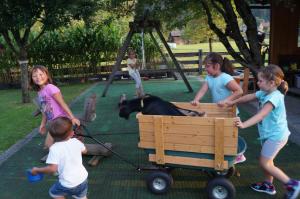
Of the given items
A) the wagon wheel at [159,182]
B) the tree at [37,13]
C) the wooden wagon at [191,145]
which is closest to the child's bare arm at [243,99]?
the wooden wagon at [191,145]

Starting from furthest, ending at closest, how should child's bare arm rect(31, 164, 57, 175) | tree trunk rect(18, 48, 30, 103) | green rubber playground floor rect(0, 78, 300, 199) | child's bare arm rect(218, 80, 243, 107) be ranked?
tree trunk rect(18, 48, 30, 103) < child's bare arm rect(218, 80, 243, 107) < green rubber playground floor rect(0, 78, 300, 199) < child's bare arm rect(31, 164, 57, 175)

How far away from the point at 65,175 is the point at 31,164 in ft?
7.90

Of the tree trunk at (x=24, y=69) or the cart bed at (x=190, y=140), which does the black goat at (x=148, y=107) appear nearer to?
the cart bed at (x=190, y=140)

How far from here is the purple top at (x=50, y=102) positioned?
4668 mm

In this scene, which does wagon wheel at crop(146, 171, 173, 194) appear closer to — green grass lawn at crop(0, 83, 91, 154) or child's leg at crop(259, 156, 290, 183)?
child's leg at crop(259, 156, 290, 183)

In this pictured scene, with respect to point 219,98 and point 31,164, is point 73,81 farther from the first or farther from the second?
point 219,98

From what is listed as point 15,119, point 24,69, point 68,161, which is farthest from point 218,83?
point 24,69

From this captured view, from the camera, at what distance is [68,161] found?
322cm

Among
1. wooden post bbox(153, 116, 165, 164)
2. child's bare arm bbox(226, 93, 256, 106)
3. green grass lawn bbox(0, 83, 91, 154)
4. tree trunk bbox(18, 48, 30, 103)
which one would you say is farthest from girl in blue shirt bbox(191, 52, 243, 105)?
tree trunk bbox(18, 48, 30, 103)

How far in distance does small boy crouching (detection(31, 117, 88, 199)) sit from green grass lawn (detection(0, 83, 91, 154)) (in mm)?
Result: 3340

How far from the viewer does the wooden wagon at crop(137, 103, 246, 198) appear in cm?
371

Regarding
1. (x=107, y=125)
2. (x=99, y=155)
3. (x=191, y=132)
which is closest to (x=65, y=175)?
(x=191, y=132)

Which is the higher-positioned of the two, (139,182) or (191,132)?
(191,132)

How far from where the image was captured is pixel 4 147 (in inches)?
251
